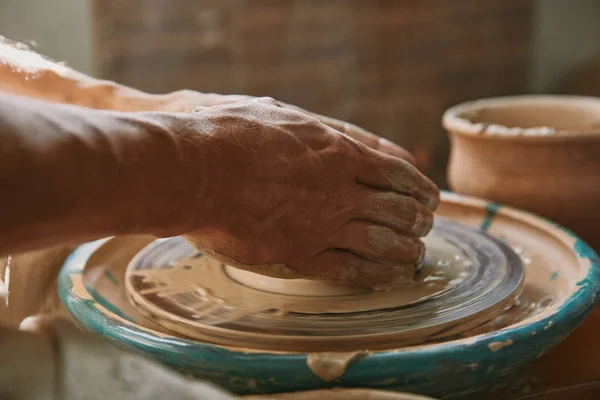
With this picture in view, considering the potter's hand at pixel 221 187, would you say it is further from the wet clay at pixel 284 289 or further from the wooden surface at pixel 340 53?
the wooden surface at pixel 340 53

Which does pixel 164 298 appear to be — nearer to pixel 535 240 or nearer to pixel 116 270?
pixel 116 270

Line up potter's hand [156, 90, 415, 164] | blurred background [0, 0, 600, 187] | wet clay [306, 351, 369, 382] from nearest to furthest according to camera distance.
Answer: wet clay [306, 351, 369, 382]
potter's hand [156, 90, 415, 164]
blurred background [0, 0, 600, 187]

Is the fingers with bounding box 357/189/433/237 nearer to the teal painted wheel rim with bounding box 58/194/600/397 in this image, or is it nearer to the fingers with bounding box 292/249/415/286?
the fingers with bounding box 292/249/415/286

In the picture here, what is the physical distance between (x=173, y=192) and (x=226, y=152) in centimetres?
10

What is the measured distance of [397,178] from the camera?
1.10 meters

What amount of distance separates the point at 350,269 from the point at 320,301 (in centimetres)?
7

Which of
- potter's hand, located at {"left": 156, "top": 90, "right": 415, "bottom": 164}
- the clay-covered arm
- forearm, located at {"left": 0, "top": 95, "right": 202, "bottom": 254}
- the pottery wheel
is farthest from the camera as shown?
the clay-covered arm

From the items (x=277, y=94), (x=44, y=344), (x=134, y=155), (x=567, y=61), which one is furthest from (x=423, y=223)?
(x=567, y=61)

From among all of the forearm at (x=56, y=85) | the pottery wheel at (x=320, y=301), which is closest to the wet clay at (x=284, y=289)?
the pottery wheel at (x=320, y=301)

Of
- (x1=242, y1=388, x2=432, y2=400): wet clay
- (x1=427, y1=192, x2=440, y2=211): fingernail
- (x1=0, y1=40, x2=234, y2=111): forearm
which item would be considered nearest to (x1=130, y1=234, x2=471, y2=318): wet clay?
(x1=427, y1=192, x2=440, y2=211): fingernail

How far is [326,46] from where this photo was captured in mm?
3193

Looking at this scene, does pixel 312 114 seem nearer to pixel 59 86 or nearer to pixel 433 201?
pixel 433 201

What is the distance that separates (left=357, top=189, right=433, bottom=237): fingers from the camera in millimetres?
1065

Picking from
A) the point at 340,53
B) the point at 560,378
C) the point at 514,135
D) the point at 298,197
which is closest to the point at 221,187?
the point at 298,197
